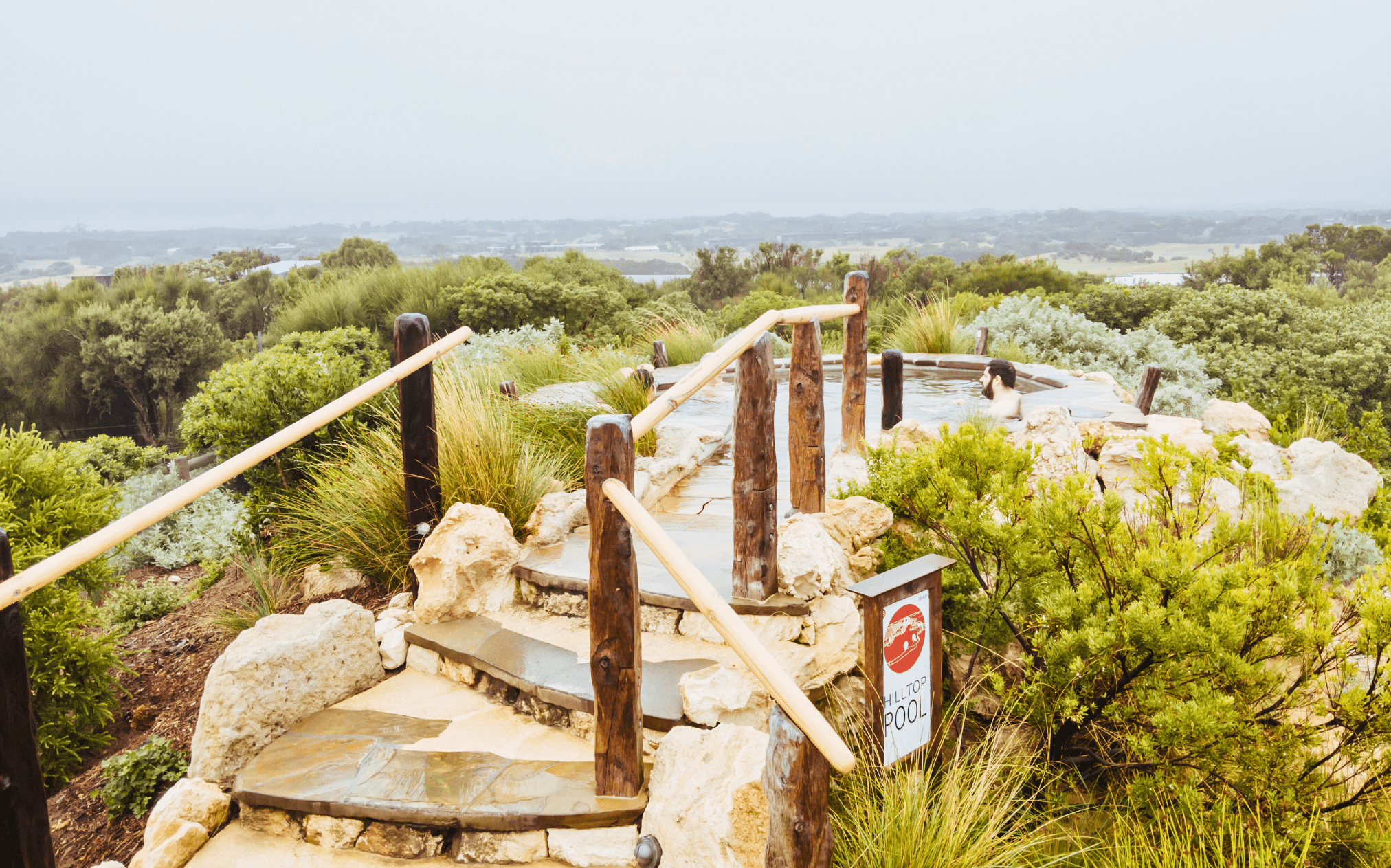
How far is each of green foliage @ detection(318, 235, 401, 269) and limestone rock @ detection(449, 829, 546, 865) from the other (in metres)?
28.6

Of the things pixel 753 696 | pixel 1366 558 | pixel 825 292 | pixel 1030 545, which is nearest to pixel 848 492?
pixel 1030 545

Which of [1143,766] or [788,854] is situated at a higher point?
[788,854]

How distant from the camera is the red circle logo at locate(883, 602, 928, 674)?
2521 millimetres

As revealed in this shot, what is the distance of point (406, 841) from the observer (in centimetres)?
278

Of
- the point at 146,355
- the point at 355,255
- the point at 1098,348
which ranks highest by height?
the point at 355,255

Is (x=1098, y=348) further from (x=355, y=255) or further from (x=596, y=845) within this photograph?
(x=355, y=255)

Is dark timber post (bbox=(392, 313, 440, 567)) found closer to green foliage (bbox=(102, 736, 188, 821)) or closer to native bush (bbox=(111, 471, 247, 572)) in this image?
green foliage (bbox=(102, 736, 188, 821))

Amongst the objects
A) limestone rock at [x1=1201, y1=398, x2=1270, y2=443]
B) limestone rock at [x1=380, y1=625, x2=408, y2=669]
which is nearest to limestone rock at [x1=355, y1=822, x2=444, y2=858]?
limestone rock at [x1=380, y1=625, x2=408, y2=669]

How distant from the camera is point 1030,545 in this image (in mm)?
3133

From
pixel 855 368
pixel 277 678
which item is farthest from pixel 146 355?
pixel 855 368

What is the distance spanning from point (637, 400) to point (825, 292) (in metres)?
16.3

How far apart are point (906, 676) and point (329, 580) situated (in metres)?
3.44

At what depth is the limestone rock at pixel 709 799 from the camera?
2.41 meters

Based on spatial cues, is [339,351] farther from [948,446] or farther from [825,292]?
[825,292]
